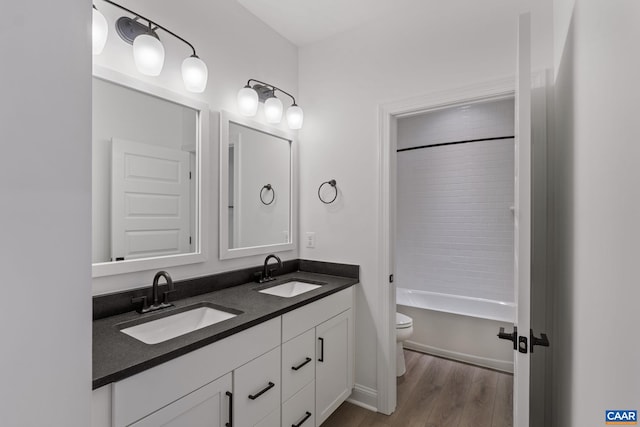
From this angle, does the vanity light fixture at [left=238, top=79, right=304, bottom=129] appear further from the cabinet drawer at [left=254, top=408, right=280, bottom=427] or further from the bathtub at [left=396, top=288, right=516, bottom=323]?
the bathtub at [left=396, top=288, right=516, bottom=323]

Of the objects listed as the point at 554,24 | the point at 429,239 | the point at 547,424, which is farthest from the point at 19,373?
the point at 429,239

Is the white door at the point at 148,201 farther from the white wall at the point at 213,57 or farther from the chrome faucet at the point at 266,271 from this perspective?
the chrome faucet at the point at 266,271

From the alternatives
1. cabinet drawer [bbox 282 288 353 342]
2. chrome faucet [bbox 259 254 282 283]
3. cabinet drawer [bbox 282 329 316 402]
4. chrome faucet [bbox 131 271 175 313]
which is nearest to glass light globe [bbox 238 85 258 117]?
chrome faucet [bbox 259 254 282 283]

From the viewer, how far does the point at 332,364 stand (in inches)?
76.4

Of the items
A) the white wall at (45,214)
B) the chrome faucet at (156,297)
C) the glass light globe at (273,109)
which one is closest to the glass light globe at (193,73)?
the glass light globe at (273,109)

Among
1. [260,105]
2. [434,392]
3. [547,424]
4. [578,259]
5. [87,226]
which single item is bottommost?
[434,392]

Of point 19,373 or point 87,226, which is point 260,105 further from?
point 19,373

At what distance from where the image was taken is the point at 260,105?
221 centimetres

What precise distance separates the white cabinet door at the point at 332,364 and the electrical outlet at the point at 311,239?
0.59 meters

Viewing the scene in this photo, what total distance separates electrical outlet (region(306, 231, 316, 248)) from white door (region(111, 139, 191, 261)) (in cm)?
96

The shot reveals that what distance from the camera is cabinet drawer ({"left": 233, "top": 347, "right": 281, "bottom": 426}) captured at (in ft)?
4.23

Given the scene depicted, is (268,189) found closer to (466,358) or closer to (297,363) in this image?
(297,363)

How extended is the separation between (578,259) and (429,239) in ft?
8.16

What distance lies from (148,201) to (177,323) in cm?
62
